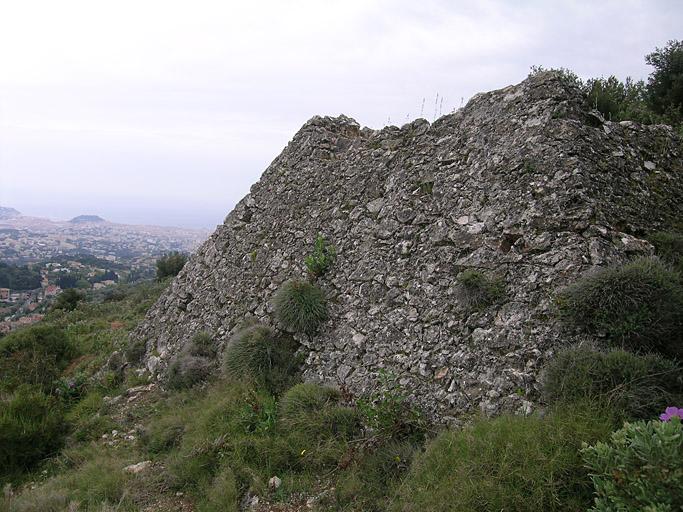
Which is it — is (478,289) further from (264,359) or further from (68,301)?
(68,301)

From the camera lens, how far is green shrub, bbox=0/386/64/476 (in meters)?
6.34

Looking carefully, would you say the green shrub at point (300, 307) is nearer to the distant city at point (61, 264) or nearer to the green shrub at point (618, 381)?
the green shrub at point (618, 381)

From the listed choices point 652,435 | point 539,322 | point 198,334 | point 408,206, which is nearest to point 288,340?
point 198,334

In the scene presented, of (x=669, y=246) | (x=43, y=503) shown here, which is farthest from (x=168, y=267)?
(x=669, y=246)

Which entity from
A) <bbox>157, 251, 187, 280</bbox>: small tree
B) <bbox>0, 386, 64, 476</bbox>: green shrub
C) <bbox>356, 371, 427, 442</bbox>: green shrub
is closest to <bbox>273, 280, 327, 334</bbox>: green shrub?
<bbox>356, 371, 427, 442</bbox>: green shrub

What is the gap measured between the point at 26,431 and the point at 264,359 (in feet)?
12.7

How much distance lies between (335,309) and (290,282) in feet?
3.16

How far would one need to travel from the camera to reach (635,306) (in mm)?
4172

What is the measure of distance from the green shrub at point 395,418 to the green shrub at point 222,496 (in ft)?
5.37

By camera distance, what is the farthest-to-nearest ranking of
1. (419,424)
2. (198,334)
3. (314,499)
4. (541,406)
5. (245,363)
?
(198,334)
(245,363)
(419,424)
(314,499)
(541,406)

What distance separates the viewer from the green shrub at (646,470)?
86.5 inches

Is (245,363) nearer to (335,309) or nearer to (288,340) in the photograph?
(288,340)

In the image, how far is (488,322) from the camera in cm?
504

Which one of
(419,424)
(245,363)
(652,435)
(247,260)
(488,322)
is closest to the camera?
(652,435)
